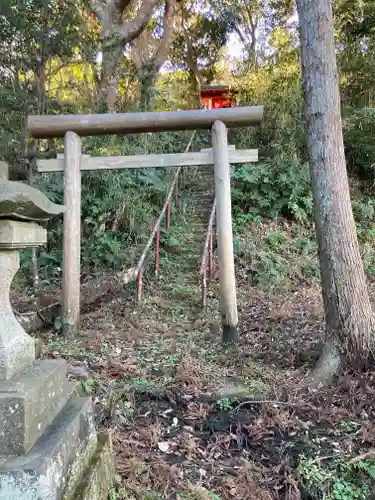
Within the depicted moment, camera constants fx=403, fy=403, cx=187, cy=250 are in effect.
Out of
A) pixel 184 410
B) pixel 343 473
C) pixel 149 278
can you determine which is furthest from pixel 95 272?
pixel 343 473

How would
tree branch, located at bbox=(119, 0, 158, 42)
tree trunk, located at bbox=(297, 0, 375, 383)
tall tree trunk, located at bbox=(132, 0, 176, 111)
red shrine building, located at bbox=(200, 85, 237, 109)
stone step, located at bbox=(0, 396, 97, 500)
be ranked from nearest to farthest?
stone step, located at bbox=(0, 396, 97, 500)
tree trunk, located at bbox=(297, 0, 375, 383)
tree branch, located at bbox=(119, 0, 158, 42)
tall tree trunk, located at bbox=(132, 0, 176, 111)
red shrine building, located at bbox=(200, 85, 237, 109)

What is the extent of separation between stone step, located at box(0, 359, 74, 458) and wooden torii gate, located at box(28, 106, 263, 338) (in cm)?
316

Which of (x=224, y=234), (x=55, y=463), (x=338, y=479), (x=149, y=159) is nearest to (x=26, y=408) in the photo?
(x=55, y=463)

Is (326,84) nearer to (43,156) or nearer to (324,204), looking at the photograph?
(324,204)

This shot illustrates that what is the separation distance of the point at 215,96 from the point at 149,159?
419 inches

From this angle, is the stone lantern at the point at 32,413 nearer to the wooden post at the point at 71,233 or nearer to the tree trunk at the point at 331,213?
the tree trunk at the point at 331,213

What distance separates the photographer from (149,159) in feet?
17.2

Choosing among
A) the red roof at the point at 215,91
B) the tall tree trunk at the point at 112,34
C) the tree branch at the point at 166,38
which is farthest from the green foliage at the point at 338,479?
the red roof at the point at 215,91

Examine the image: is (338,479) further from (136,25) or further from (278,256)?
(136,25)

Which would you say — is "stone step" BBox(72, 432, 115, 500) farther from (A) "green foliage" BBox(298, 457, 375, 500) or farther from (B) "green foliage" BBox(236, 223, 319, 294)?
(B) "green foliage" BBox(236, 223, 319, 294)

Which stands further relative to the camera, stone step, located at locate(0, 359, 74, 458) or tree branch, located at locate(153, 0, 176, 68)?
tree branch, located at locate(153, 0, 176, 68)

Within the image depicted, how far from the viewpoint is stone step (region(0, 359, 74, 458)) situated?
1.73 metres

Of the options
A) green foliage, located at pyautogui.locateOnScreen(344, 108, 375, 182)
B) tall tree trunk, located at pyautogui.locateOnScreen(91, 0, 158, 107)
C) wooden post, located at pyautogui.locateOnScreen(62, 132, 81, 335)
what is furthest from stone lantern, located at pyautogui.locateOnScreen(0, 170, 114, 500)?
green foliage, located at pyautogui.locateOnScreen(344, 108, 375, 182)

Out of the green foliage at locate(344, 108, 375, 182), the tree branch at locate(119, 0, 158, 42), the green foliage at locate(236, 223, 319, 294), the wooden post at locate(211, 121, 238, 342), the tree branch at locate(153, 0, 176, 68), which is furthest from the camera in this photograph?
the tree branch at locate(153, 0, 176, 68)
